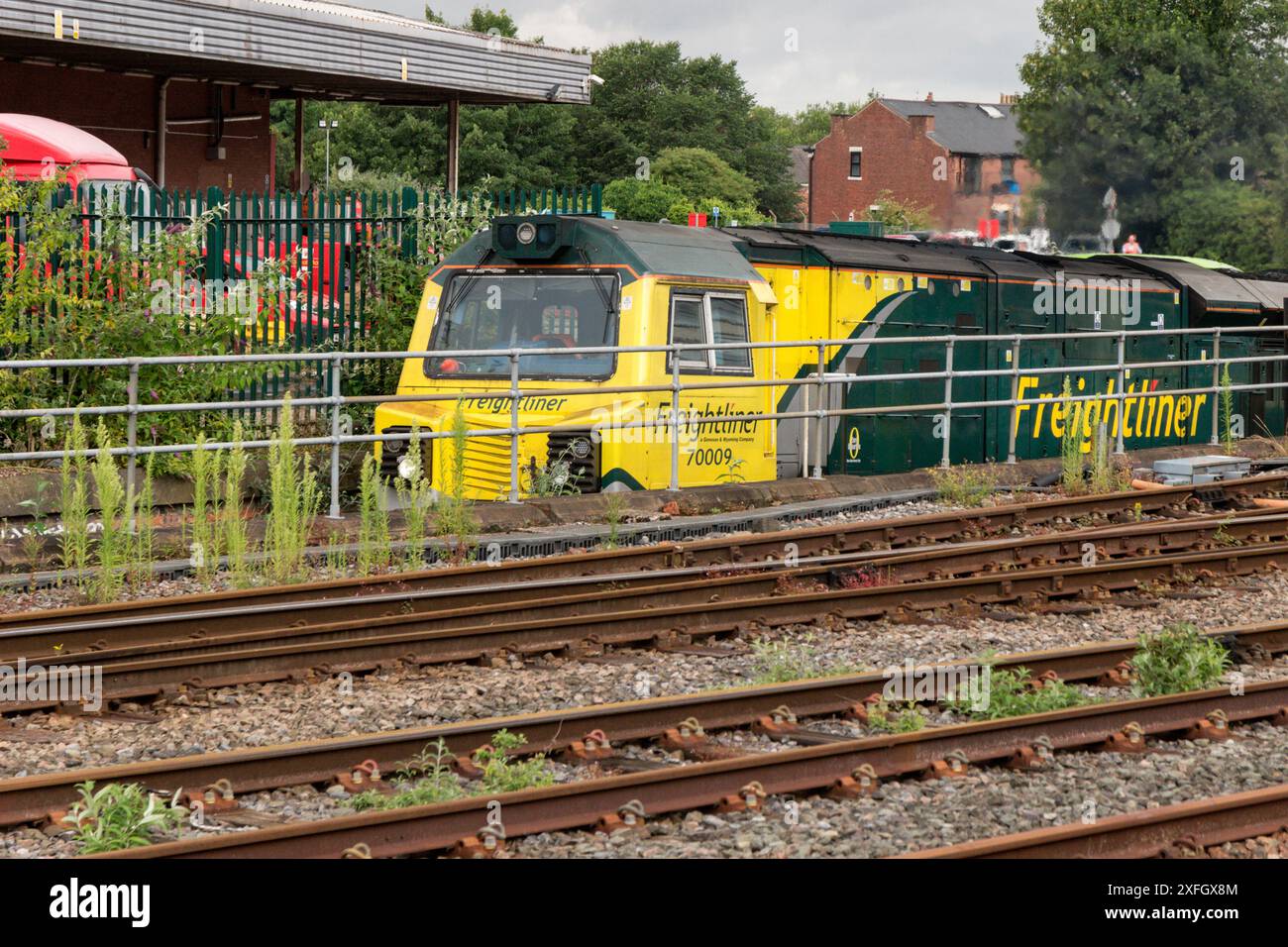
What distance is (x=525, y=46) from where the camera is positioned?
2745 cm

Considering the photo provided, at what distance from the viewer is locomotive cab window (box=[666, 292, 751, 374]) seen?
43.9 feet

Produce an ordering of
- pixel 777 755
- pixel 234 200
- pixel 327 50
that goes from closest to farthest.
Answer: pixel 777 755 < pixel 234 200 < pixel 327 50

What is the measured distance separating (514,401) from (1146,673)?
5.65 m

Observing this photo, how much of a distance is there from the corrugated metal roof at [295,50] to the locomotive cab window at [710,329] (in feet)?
39.3

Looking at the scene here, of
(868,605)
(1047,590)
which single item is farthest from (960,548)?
(868,605)

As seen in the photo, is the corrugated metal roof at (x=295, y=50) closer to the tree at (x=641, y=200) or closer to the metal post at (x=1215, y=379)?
the metal post at (x=1215, y=379)

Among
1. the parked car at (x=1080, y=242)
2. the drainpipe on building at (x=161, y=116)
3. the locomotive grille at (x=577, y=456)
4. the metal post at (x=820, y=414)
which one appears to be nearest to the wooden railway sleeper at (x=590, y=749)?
the locomotive grille at (x=577, y=456)

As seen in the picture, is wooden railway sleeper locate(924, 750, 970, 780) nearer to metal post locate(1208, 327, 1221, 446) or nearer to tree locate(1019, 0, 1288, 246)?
metal post locate(1208, 327, 1221, 446)

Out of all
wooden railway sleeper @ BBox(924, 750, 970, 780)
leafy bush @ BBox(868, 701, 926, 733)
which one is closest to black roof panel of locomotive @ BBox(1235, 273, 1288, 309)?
leafy bush @ BBox(868, 701, 926, 733)

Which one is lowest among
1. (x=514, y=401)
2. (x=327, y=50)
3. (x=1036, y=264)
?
(x=514, y=401)

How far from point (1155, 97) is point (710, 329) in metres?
52.1

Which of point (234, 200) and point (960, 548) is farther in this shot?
point (234, 200)

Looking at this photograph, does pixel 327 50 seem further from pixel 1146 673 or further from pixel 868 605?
pixel 1146 673
